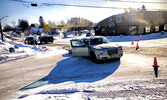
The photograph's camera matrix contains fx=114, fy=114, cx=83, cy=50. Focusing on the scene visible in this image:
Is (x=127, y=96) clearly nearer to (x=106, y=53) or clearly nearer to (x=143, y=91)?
(x=143, y=91)

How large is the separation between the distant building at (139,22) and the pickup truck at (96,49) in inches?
1059

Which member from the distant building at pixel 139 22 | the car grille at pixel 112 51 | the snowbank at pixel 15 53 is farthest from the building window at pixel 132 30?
the car grille at pixel 112 51

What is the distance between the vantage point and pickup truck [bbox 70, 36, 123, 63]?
655cm

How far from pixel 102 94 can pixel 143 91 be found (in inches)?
49.8

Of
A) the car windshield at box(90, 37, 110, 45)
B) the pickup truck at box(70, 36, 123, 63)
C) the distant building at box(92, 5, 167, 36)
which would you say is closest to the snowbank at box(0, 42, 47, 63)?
the pickup truck at box(70, 36, 123, 63)

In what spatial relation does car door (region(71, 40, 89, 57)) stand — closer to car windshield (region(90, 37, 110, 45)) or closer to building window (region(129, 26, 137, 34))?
car windshield (region(90, 37, 110, 45))

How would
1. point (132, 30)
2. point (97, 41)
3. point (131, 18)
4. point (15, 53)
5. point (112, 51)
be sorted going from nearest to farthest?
point (112, 51) → point (97, 41) → point (15, 53) → point (131, 18) → point (132, 30)

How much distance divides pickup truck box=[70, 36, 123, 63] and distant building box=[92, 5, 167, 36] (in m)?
26.9

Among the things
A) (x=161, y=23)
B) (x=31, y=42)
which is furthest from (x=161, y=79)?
(x=161, y=23)

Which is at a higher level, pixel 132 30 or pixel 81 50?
pixel 132 30

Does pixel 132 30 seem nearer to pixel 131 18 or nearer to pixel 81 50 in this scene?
pixel 131 18

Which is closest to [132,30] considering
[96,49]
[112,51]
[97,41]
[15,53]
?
[97,41]

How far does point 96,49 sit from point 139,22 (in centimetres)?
2866

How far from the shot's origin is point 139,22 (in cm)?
3045
